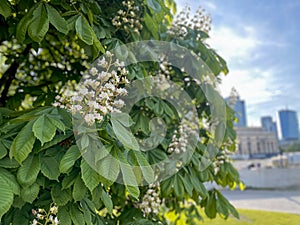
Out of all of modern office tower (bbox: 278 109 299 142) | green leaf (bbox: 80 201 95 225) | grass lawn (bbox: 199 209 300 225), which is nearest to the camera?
green leaf (bbox: 80 201 95 225)

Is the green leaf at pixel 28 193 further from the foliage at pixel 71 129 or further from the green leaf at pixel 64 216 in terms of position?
the green leaf at pixel 64 216

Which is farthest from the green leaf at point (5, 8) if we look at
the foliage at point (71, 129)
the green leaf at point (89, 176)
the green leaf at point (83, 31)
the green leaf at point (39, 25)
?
the green leaf at point (89, 176)

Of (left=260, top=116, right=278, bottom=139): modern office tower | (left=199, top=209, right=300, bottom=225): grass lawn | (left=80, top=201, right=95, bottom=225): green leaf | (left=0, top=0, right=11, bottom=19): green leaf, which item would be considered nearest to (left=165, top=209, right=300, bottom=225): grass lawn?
(left=199, top=209, right=300, bottom=225): grass lawn

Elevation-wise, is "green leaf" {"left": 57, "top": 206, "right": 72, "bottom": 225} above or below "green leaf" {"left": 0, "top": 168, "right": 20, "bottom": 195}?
below

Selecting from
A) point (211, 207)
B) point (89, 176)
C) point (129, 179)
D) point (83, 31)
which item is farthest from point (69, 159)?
point (211, 207)

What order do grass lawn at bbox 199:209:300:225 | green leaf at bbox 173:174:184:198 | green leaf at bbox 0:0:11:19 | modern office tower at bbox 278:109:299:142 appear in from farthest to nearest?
modern office tower at bbox 278:109:299:142 < grass lawn at bbox 199:209:300:225 < green leaf at bbox 173:174:184:198 < green leaf at bbox 0:0:11:19

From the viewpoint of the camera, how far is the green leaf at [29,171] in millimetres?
833

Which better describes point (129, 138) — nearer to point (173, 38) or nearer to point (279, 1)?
point (173, 38)

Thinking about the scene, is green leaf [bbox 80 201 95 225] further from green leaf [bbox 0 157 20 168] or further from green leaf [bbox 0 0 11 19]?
green leaf [bbox 0 0 11 19]

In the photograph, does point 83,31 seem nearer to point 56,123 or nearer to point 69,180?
point 56,123

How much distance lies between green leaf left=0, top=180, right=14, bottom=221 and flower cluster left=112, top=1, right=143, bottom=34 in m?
0.94

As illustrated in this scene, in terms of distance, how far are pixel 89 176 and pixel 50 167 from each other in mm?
144

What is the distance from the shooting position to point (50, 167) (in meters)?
0.88

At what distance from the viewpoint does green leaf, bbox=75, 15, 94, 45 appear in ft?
3.33
